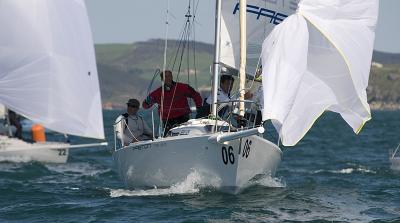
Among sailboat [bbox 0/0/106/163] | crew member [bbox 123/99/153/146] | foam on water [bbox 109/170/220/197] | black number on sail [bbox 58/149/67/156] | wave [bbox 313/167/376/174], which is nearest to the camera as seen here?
sailboat [bbox 0/0/106/163]

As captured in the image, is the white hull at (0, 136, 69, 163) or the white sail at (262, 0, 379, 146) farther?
the white hull at (0, 136, 69, 163)

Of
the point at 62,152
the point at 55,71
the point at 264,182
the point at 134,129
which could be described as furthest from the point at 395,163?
the point at 55,71

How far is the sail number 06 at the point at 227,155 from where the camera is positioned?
15.0 m

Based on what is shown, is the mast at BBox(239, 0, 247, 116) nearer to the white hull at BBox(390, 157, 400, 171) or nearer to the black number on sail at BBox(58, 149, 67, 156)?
the white hull at BBox(390, 157, 400, 171)

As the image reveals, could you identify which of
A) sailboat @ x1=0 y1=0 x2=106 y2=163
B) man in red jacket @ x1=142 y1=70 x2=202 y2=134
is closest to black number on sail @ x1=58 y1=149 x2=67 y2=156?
man in red jacket @ x1=142 y1=70 x2=202 y2=134

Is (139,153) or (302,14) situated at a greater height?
(302,14)

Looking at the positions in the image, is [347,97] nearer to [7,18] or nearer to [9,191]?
[7,18]

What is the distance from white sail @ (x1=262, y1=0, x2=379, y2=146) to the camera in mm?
14688

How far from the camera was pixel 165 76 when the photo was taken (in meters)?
16.0

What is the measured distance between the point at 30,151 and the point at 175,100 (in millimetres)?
12660

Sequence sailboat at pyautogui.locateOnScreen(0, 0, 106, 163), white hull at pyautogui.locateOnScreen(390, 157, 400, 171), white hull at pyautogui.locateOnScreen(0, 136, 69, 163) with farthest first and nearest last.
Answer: white hull at pyautogui.locateOnScreen(0, 136, 69, 163) < white hull at pyautogui.locateOnScreen(390, 157, 400, 171) < sailboat at pyautogui.locateOnScreen(0, 0, 106, 163)

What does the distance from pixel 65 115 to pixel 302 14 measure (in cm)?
423

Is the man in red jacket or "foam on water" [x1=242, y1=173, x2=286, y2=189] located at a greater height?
the man in red jacket

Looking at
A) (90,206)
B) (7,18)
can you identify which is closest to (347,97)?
(90,206)
